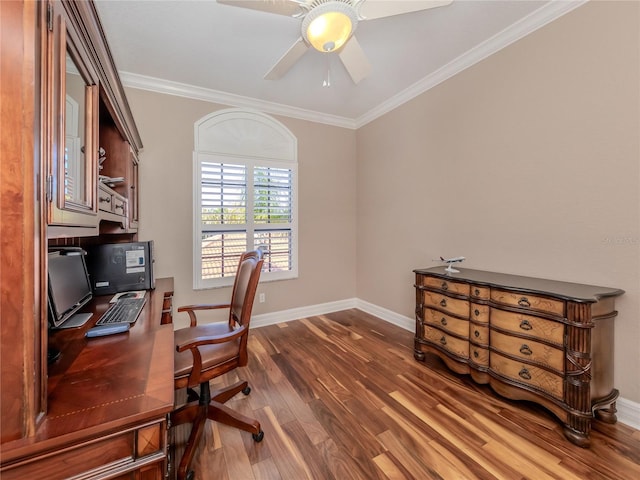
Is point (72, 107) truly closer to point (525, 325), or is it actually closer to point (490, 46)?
point (525, 325)

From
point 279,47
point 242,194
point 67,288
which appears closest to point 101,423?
point 67,288

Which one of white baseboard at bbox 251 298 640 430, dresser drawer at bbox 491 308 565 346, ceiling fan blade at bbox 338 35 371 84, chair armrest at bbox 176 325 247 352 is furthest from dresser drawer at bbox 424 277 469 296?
ceiling fan blade at bbox 338 35 371 84

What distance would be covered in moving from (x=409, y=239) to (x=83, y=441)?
312 centimetres

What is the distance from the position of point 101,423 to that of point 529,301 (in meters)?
2.20

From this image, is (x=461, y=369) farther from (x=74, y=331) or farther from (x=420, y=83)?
(x=420, y=83)

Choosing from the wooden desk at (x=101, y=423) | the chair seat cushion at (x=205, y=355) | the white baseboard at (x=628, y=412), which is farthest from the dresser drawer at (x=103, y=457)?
the white baseboard at (x=628, y=412)

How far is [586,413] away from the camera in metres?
1.55

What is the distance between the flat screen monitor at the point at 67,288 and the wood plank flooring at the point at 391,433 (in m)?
0.95

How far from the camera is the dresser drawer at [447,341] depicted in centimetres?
215

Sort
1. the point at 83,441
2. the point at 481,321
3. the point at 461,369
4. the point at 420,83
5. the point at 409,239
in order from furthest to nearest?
the point at 409,239 < the point at 420,83 < the point at 461,369 < the point at 481,321 < the point at 83,441

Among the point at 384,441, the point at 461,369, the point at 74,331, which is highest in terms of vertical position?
the point at 74,331

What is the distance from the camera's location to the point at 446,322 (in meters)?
2.27

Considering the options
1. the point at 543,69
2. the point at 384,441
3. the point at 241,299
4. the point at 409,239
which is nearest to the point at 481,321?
the point at 384,441

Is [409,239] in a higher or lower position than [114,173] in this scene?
lower
